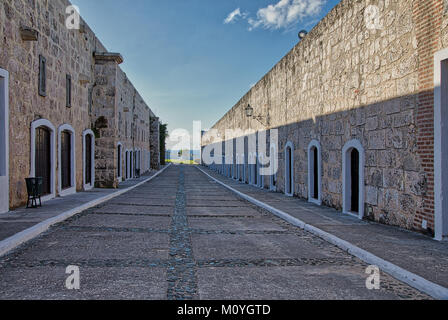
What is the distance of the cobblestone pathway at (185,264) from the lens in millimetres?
3643

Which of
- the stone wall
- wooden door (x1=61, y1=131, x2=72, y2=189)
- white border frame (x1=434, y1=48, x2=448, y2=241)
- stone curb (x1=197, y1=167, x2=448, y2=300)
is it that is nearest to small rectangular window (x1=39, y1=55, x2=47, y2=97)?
wooden door (x1=61, y1=131, x2=72, y2=189)

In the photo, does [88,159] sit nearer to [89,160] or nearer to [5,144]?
[89,160]

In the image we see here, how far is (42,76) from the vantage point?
10.2m

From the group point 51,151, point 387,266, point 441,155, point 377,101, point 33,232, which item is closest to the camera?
point 387,266

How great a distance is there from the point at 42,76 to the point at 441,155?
33.0 ft

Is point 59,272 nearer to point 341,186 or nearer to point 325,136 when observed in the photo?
point 341,186

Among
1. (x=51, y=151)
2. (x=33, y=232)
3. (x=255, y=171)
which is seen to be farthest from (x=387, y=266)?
(x=255, y=171)

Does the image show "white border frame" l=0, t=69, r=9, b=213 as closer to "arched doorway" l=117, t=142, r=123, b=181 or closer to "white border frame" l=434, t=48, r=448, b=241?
"white border frame" l=434, t=48, r=448, b=241

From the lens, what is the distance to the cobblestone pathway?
3643 mm

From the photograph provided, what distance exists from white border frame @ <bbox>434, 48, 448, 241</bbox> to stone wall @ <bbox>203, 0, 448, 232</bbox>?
0.15 metres

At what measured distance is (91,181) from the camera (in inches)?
605
